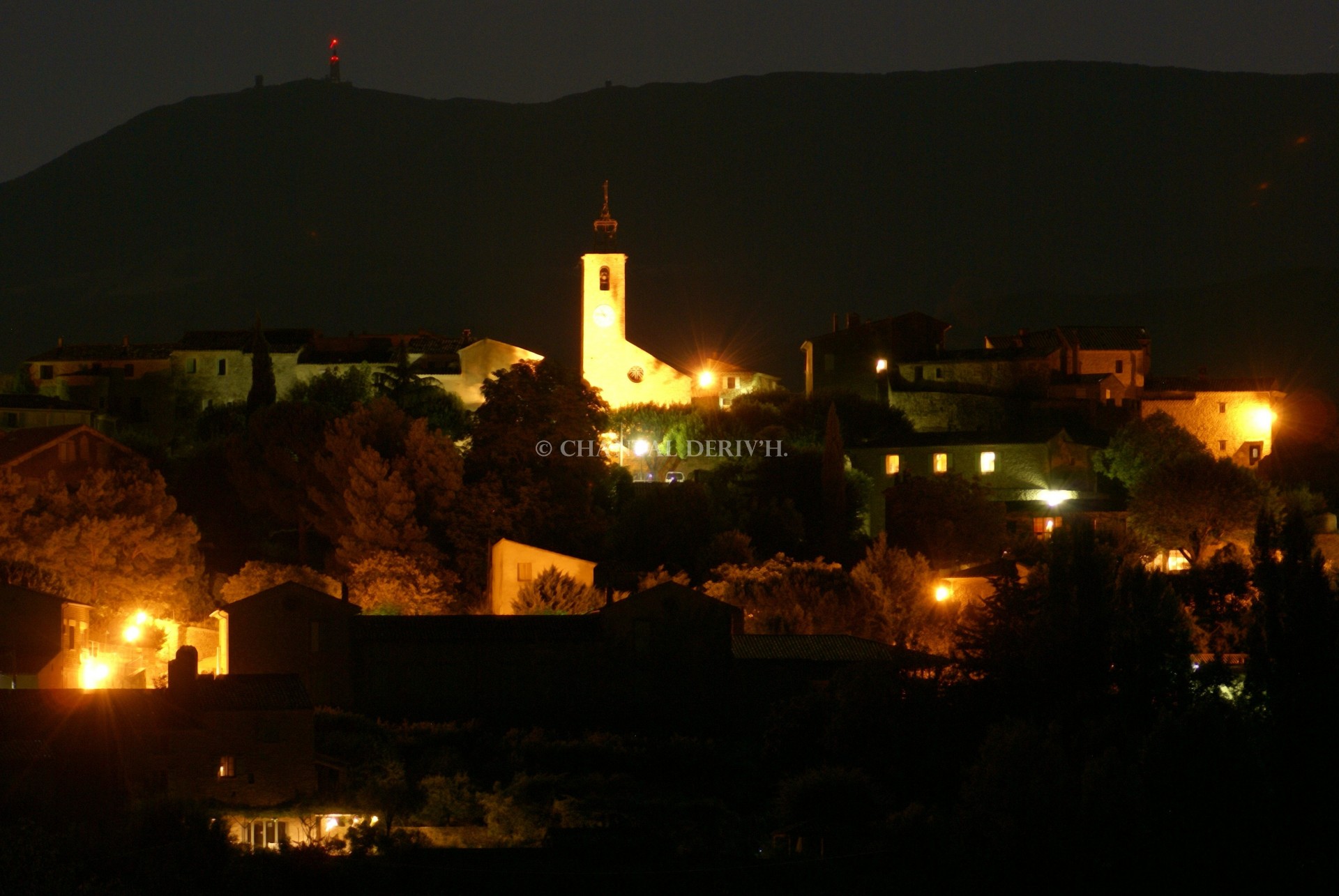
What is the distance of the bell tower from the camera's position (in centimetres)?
6831

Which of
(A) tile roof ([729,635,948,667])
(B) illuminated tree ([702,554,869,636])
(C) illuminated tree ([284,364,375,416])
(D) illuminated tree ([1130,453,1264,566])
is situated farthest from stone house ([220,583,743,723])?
(C) illuminated tree ([284,364,375,416])

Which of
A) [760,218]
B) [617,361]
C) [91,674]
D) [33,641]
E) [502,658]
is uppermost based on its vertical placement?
[760,218]

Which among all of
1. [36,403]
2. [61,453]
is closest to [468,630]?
[61,453]

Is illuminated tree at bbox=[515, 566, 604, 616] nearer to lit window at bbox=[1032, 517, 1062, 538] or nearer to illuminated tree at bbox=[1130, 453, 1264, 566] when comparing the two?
lit window at bbox=[1032, 517, 1062, 538]

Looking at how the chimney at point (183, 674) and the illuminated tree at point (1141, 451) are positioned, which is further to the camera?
the illuminated tree at point (1141, 451)

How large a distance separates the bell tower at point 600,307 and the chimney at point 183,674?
110 feet

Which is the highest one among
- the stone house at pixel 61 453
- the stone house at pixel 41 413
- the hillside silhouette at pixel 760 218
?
the hillside silhouette at pixel 760 218

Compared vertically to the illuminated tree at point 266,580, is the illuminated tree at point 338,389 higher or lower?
higher

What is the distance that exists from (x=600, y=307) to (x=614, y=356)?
2.15m

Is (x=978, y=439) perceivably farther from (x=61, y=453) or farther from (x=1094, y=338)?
(x=61, y=453)

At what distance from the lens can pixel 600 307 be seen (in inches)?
2731

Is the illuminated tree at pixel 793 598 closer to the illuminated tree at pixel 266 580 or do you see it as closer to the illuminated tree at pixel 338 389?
the illuminated tree at pixel 266 580

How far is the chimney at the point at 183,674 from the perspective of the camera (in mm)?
34406

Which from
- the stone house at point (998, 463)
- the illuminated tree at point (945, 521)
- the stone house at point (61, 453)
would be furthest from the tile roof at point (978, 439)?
the stone house at point (61, 453)
